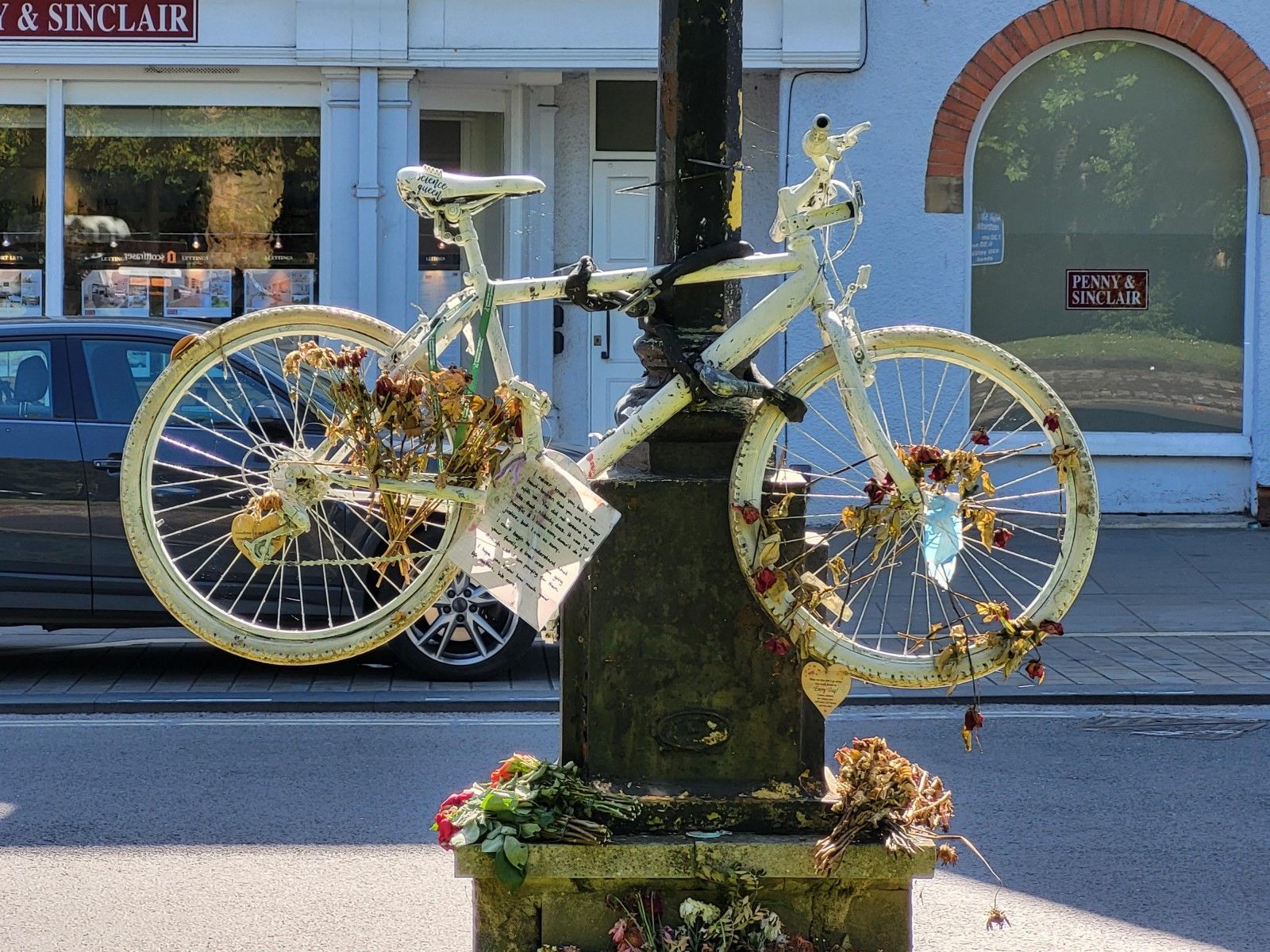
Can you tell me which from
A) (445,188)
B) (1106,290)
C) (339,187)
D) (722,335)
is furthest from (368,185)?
(722,335)

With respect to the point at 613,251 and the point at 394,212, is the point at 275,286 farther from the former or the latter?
the point at 613,251

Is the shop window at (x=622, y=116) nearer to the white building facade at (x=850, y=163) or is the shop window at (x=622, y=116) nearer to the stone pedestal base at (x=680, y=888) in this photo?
the white building facade at (x=850, y=163)

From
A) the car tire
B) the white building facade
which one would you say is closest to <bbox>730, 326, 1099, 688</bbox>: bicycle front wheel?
the car tire

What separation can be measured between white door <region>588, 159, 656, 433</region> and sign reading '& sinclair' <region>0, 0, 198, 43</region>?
3305 mm

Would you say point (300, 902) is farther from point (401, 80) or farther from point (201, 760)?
point (401, 80)

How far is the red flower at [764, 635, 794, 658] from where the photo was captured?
338 cm

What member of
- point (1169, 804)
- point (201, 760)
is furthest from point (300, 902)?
point (1169, 804)

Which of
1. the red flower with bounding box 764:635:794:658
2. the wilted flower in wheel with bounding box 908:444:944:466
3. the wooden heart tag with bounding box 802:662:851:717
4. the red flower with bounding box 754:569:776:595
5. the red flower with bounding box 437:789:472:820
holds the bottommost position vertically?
the red flower with bounding box 437:789:472:820

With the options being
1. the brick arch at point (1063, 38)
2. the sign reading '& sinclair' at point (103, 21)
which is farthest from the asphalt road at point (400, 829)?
the sign reading '& sinclair' at point (103, 21)

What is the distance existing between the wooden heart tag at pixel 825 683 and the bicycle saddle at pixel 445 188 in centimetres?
111

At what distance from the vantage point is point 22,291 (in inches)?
523

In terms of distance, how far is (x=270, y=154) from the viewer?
13.3 m

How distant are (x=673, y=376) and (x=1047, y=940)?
2.31 m

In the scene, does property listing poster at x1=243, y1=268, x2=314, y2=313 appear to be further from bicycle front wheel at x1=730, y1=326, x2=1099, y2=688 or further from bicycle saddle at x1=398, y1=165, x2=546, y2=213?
bicycle front wheel at x1=730, y1=326, x2=1099, y2=688
